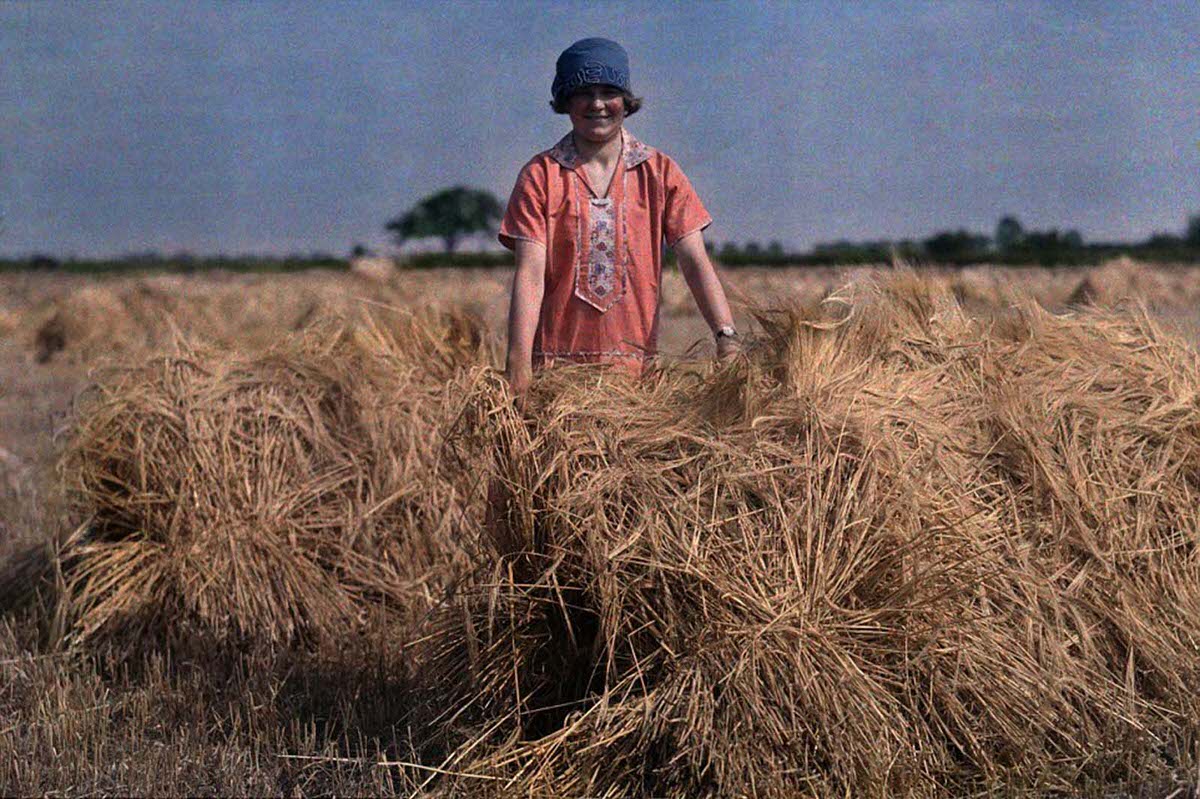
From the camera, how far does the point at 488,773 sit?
12.0 ft

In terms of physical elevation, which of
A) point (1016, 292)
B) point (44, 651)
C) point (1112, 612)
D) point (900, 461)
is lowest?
point (44, 651)

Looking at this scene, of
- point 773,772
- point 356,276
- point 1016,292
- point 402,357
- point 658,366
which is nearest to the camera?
point 773,772

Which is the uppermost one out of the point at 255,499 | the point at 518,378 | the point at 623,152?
the point at 623,152

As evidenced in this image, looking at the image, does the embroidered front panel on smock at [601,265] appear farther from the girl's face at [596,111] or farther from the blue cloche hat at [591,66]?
the blue cloche hat at [591,66]

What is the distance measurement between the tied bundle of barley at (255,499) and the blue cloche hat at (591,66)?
5.57 feet

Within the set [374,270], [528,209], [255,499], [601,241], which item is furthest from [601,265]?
[374,270]

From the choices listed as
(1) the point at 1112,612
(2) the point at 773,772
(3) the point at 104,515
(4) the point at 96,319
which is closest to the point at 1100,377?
(1) the point at 1112,612

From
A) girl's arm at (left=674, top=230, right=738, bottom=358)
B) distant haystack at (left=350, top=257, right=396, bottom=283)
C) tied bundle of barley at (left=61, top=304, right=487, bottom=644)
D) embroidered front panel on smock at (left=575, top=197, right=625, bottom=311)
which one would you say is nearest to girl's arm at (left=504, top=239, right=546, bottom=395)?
embroidered front panel on smock at (left=575, top=197, right=625, bottom=311)

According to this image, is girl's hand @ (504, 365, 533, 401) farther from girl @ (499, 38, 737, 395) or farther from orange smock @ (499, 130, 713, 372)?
orange smock @ (499, 130, 713, 372)

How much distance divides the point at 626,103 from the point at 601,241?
46 centimetres

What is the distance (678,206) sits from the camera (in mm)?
4508

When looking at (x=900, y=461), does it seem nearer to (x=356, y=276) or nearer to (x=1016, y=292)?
(x=1016, y=292)

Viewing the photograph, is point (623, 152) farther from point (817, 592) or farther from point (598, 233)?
point (817, 592)

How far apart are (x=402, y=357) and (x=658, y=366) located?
2.49 metres
